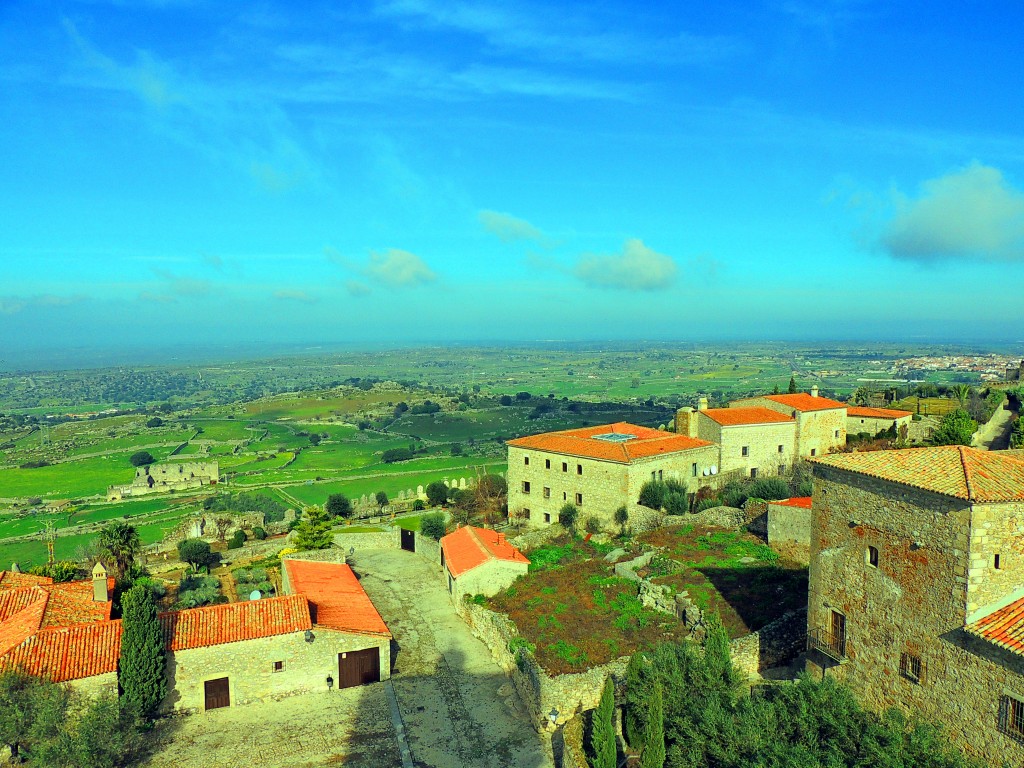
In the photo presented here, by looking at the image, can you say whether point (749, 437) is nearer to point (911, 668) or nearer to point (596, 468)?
point (596, 468)

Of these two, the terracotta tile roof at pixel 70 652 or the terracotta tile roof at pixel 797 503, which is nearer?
the terracotta tile roof at pixel 70 652

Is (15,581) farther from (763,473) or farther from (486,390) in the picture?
(486,390)

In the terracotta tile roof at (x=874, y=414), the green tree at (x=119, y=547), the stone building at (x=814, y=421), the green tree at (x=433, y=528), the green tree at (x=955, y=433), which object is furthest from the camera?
the terracotta tile roof at (x=874, y=414)

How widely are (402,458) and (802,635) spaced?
65945 millimetres

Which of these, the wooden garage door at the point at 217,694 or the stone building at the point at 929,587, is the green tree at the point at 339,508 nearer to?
the wooden garage door at the point at 217,694

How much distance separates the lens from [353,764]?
14.9 meters

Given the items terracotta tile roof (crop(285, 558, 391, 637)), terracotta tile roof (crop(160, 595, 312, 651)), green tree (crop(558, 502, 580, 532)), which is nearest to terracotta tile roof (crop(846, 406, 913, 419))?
green tree (crop(558, 502, 580, 532))

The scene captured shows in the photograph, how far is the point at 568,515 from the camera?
32656 mm

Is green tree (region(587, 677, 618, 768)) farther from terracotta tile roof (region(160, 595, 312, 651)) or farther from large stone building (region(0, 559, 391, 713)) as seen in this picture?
terracotta tile roof (region(160, 595, 312, 651))

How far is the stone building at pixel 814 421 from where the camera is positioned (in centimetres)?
3753

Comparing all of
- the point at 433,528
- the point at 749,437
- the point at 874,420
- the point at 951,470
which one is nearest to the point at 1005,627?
the point at 951,470

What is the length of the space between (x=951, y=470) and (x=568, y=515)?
2127 cm

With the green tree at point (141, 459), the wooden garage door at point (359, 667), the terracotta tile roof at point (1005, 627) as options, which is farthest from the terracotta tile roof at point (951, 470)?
the green tree at point (141, 459)

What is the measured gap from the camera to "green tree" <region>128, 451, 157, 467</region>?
A: 84519 millimetres
